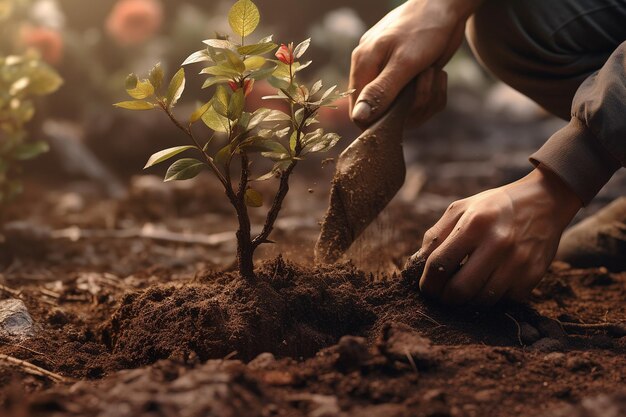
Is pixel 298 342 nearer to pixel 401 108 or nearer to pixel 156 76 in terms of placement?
pixel 156 76

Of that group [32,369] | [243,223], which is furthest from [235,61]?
[32,369]

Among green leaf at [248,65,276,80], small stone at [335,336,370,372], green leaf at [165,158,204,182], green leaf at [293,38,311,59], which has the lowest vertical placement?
small stone at [335,336,370,372]

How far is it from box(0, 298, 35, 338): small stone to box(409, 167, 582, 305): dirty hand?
3.48 ft

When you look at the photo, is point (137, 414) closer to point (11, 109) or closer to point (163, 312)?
point (163, 312)

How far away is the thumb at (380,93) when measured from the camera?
2109mm

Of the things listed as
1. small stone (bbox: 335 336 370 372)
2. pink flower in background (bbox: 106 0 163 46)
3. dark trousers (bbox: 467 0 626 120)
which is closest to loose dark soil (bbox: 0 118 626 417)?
small stone (bbox: 335 336 370 372)

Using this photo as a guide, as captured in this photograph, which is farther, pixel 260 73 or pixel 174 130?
pixel 174 130

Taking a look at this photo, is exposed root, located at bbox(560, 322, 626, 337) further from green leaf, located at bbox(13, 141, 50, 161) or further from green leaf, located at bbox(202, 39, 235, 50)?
green leaf, located at bbox(13, 141, 50, 161)

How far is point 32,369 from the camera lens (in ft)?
5.02

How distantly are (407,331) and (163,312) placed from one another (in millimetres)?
622

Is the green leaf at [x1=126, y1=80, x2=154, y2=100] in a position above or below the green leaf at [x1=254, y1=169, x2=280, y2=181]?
above

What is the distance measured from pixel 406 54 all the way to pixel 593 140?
0.66m

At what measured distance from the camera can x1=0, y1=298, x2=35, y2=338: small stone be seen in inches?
71.3

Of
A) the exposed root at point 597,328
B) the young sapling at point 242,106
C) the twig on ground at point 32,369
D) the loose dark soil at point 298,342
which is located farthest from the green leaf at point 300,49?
the exposed root at point 597,328
